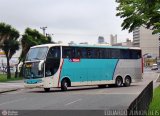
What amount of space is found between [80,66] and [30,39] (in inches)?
1301

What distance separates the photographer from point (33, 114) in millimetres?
18828

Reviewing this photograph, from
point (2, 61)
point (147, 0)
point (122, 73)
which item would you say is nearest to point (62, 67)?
point (122, 73)

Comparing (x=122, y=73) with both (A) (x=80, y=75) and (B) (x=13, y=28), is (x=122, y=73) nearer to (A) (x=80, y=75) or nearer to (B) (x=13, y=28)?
(A) (x=80, y=75)

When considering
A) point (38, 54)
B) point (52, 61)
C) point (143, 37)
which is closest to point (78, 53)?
point (52, 61)

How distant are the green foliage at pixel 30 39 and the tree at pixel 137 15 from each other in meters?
54.0

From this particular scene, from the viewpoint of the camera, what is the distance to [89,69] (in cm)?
4219

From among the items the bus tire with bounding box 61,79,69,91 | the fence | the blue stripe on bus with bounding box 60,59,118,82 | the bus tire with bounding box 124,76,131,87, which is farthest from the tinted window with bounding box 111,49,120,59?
the fence

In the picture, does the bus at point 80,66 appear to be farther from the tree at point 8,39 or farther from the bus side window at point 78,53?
the tree at point 8,39

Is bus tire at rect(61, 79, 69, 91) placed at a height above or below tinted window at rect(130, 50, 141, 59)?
below

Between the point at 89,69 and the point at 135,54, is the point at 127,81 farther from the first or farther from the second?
the point at 89,69

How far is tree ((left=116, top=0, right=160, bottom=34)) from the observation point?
17266 millimetres

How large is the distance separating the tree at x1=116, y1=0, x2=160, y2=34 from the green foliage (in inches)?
2126

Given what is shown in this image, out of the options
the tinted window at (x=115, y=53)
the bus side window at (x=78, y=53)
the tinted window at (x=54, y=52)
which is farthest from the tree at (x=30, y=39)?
the tinted window at (x=54, y=52)

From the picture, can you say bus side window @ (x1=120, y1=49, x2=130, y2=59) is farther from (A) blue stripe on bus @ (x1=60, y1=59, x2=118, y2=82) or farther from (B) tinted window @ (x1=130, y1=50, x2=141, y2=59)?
(A) blue stripe on bus @ (x1=60, y1=59, x2=118, y2=82)
